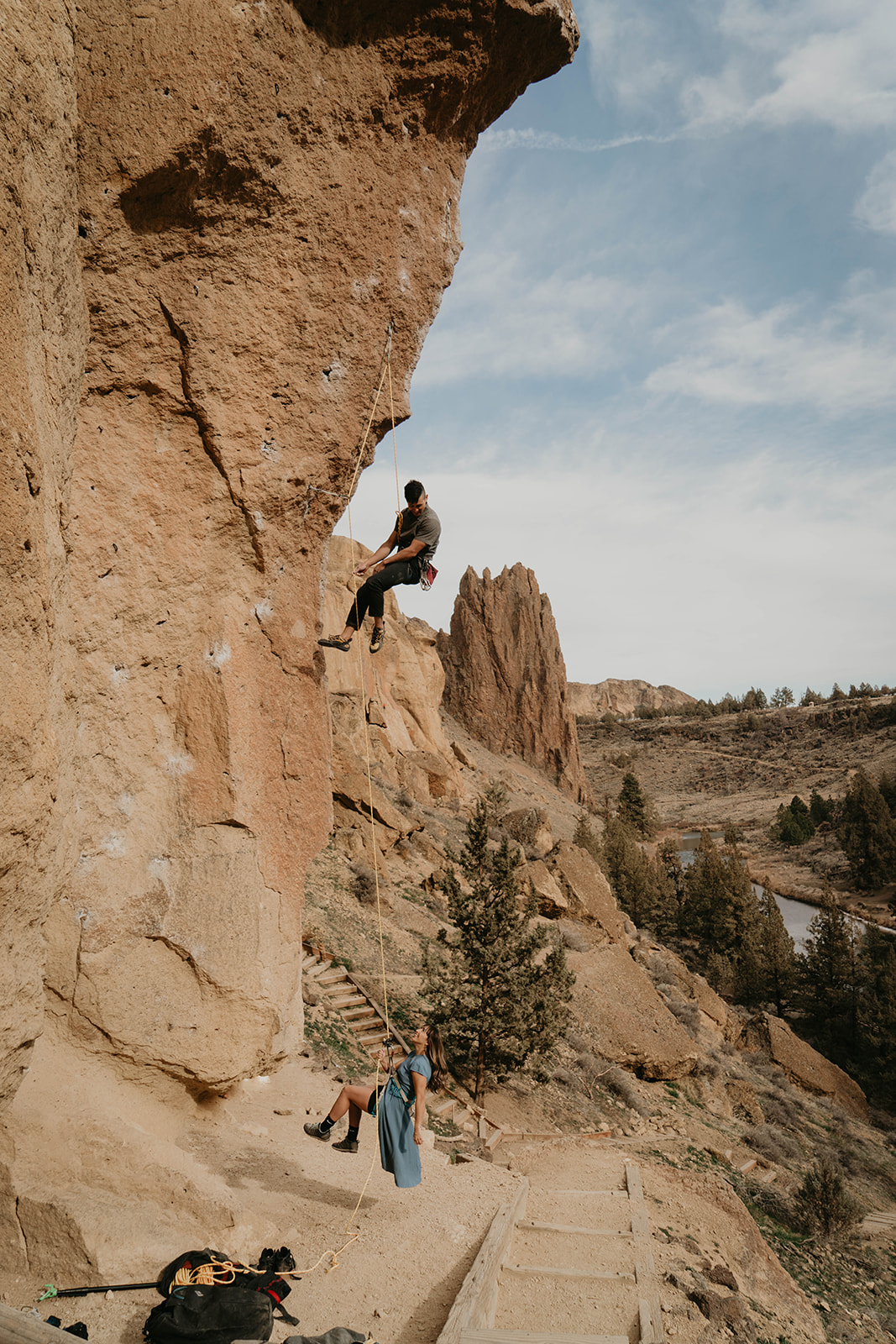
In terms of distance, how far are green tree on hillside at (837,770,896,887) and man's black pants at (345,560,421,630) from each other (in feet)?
152

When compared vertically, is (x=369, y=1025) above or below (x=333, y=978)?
below

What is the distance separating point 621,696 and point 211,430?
506 feet

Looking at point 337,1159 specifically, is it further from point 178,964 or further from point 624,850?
point 624,850

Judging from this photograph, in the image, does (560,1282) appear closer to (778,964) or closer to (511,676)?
(778,964)

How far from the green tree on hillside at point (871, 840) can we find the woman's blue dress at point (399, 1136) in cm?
4540

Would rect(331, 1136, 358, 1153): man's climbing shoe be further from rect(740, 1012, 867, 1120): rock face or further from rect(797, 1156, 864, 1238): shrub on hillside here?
rect(740, 1012, 867, 1120): rock face

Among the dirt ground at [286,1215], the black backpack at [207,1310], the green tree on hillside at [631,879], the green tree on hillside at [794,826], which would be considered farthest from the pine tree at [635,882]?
the black backpack at [207,1310]

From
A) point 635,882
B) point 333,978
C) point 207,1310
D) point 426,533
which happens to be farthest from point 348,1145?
point 635,882

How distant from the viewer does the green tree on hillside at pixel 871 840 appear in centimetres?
4428

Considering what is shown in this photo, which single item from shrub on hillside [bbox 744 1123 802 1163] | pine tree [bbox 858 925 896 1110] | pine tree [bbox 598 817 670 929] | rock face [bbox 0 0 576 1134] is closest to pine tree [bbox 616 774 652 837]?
pine tree [bbox 598 817 670 929]

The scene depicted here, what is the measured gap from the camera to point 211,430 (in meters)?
4.94

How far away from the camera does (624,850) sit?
119ft

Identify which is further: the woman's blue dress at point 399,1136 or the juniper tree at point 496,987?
the juniper tree at point 496,987

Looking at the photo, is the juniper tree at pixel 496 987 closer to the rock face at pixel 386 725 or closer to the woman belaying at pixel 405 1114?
the rock face at pixel 386 725
